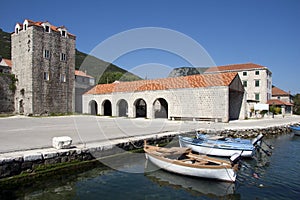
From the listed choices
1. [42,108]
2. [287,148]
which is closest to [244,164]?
[287,148]

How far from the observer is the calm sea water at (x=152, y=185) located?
20.1 feet

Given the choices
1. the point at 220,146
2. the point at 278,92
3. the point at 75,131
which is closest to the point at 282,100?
the point at 278,92

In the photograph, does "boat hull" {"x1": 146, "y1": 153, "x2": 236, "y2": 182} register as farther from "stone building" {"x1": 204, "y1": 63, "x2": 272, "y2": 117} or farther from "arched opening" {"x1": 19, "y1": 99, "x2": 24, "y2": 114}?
"stone building" {"x1": 204, "y1": 63, "x2": 272, "y2": 117}

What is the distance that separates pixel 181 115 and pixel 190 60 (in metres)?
13.6

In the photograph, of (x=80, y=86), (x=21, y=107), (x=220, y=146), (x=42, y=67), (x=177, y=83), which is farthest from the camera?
(x=80, y=86)

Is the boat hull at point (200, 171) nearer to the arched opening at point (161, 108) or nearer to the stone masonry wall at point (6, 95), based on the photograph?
the arched opening at point (161, 108)

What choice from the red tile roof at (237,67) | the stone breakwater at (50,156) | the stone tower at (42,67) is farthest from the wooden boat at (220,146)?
the red tile roof at (237,67)

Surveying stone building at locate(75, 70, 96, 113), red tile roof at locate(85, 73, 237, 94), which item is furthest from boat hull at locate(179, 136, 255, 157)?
stone building at locate(75, 70, 96, 113)

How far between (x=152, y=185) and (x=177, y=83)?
1847 centimetres

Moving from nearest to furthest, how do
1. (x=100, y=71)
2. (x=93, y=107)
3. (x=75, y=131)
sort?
(x=75, y=131)
(x=93, y=107)
(x=100, y=71)

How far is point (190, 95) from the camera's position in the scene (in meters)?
22.8

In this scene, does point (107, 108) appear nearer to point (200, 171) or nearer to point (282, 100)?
point (200, 171)

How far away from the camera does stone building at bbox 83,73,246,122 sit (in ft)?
69.2

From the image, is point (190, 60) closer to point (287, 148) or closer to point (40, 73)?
point (287, 148)
